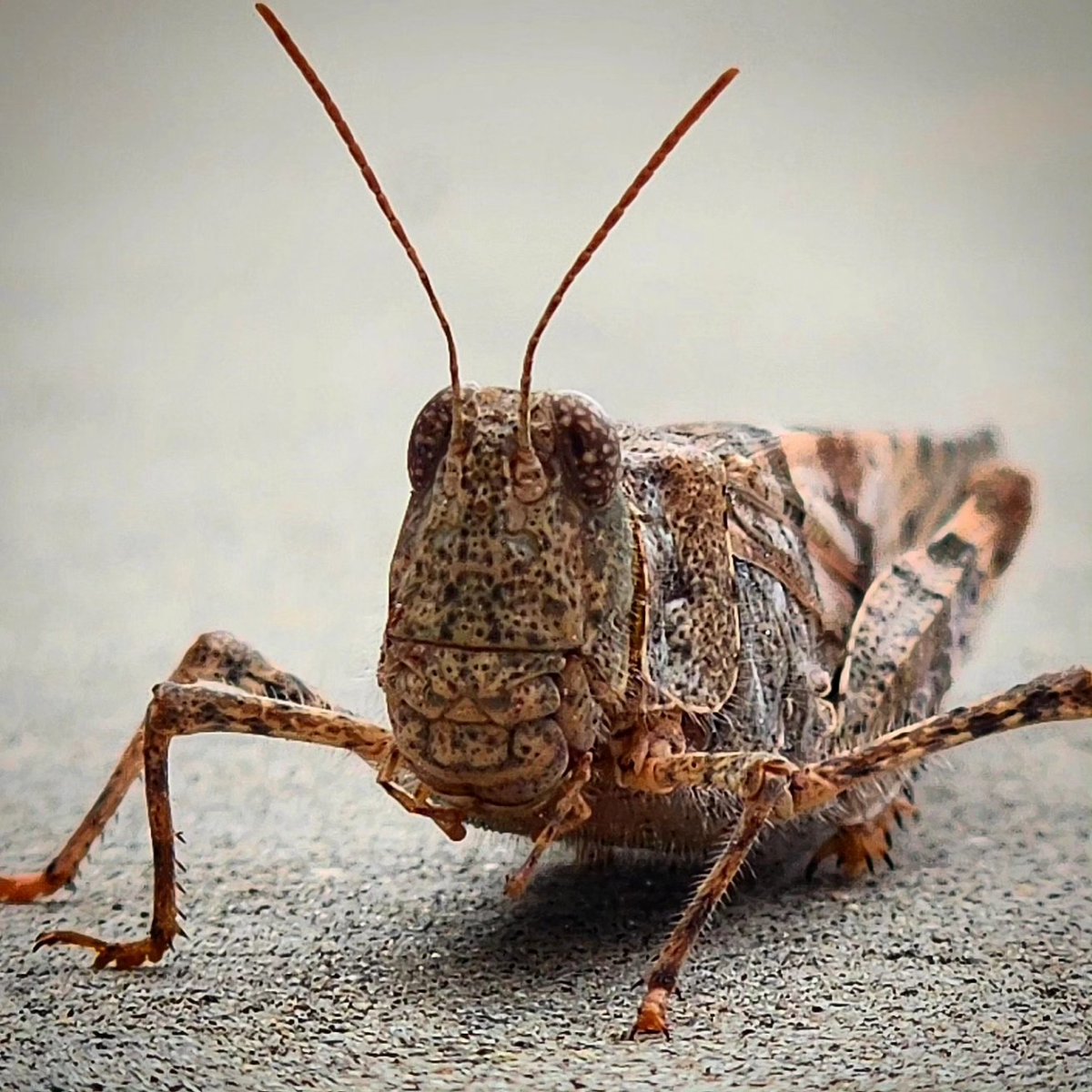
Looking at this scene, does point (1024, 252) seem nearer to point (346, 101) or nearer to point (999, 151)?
point (999, 151)

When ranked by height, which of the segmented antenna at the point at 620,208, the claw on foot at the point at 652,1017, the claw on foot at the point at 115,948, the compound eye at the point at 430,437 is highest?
the segmented antenna at the point at 620,208

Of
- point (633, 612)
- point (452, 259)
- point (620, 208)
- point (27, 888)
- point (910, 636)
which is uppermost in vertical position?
point (452, 259)

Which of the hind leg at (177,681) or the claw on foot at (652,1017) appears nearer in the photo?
the claw on foot at (652,1017)

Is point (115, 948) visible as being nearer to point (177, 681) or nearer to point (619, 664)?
point (177, 681)

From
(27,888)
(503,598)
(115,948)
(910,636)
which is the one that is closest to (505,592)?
(503,598)

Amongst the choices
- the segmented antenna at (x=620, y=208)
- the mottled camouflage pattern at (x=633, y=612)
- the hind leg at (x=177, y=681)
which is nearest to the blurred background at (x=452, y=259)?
the hind leg at (x=177, y=681)

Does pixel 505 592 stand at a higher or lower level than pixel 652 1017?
higher

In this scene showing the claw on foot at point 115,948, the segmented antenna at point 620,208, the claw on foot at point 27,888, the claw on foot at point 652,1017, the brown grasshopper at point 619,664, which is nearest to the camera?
the segmented antenna at point 620,208

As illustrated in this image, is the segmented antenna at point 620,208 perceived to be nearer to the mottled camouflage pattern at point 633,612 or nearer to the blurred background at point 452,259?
the mottled camouflage pattern at point 633,612
